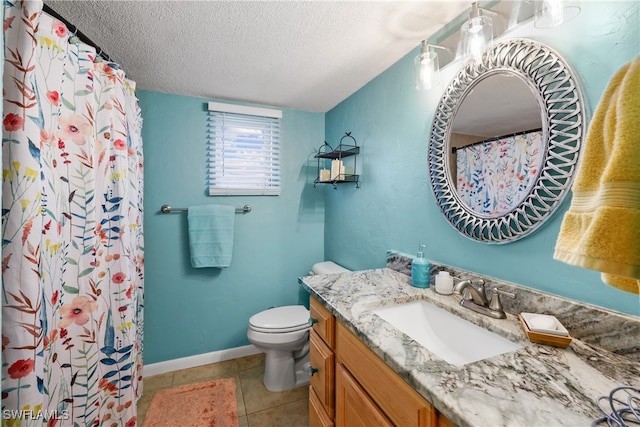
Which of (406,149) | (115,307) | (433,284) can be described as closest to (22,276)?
(115,307)

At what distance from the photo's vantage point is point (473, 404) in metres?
0.53

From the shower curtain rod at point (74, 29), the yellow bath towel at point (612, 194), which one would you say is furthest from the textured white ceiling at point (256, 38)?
the yellow bath towel at point (612, 194)

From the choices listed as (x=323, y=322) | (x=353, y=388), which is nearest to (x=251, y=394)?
(x=323, y=322)

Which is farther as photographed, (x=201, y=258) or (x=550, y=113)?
(x=201, y=258)

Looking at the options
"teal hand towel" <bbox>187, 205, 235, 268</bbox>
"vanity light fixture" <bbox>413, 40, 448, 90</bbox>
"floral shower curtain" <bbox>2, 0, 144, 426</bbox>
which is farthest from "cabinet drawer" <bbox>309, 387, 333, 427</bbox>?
"vanity light fixture" <bbox>413, 40, 448, 90</bbox>

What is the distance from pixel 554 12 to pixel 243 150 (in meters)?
1.98

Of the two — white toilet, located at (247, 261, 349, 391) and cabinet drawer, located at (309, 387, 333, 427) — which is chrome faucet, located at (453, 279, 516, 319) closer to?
cabinet drawer, located at (309, 387, 333, 427)

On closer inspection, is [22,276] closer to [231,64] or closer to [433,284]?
[231,64]

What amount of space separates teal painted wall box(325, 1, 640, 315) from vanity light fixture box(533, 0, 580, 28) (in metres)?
0.03

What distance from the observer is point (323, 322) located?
115 cm

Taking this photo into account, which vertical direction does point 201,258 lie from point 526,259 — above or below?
below

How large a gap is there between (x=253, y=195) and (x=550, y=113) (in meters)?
1.96

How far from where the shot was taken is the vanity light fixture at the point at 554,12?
79 centimetres

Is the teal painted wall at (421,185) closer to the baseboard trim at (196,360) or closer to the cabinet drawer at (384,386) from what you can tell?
the cabinet drawer at (384,386)
